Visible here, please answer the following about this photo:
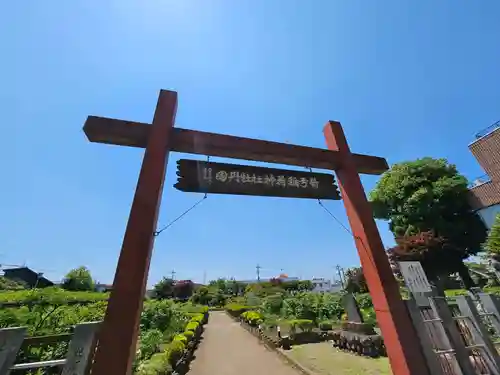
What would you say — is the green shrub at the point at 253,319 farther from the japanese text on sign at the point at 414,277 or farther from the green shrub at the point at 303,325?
the japanese text on sign at the point at 414,277

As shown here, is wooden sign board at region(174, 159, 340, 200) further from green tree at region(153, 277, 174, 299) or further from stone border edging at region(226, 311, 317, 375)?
green tree at region(153, 277, 174, 299)

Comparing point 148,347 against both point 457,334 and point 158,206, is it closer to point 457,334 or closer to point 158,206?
point 158,206

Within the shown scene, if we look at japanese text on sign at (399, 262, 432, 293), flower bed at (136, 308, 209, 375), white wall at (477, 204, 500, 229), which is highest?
white wall at (477, 204, 500, 229)

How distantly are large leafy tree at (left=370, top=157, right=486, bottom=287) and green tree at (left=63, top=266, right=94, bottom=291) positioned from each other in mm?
43231

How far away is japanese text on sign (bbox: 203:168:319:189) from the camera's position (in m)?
3.36

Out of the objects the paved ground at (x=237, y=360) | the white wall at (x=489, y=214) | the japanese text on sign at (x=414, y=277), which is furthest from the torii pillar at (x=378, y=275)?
the white wall at (x=489, y=214)

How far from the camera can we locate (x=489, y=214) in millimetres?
19828

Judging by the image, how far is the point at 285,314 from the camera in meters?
18.8

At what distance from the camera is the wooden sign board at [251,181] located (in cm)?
324

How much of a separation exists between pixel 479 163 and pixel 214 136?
26.0 metres

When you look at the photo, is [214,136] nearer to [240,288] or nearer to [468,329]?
[468,329]

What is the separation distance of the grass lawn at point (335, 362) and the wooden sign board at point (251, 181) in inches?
244

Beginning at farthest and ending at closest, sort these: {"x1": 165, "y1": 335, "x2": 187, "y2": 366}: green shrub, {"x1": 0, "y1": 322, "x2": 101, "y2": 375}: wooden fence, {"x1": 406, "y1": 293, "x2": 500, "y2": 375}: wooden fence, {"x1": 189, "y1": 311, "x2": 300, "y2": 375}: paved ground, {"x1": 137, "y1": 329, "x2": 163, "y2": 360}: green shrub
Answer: {"x1": 137, "y1": 329, "x2": 163, "y2": 360}: green shrub → {"x1": 189, "y1": 311, "x2": 300, "y2": 375}: paved ground → {"x1": 165, "y1": 335, "x2": 187, "y2": 366}: green shrub → {"x1": 406, "y1": 293, "x2": 500, "y2": 375}: wooden fence → {"x1": 0, "y1": 322, "x2": 101, "y2": 375}: wooden fence

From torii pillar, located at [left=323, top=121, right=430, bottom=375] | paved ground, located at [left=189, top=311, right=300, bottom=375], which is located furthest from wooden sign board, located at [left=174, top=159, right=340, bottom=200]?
paved ground, located at [left=189, top=311, right=300, bottom=375]
